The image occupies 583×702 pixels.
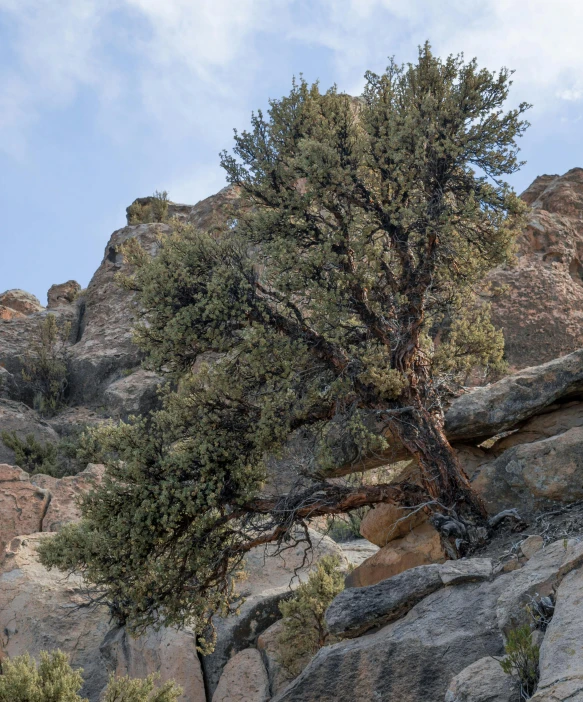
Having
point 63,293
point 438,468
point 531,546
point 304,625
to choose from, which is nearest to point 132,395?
point 63,293

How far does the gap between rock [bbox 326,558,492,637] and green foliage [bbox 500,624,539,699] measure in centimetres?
266

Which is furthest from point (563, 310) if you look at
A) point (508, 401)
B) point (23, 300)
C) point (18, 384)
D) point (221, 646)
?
point (23, 300)

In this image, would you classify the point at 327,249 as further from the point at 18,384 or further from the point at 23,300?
the point at 23,300

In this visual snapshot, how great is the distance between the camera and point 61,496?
1892cm

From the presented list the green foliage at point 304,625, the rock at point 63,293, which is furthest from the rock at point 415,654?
the rock at point 63,293

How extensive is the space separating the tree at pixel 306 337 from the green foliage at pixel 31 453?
1255 cm

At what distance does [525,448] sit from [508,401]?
1.39 meters

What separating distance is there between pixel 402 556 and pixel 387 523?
43.8 inches

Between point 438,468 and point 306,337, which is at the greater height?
point 306,337

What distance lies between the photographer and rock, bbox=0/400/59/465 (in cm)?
2583

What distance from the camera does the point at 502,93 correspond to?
1313 centimetres

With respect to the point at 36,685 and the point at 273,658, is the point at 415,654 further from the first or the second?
the point at 273,658

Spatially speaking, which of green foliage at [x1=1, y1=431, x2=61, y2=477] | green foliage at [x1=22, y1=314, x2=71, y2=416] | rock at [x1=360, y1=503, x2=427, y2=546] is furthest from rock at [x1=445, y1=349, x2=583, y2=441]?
green foliage at [x1=22, y1=314, x2=71, y2=416]

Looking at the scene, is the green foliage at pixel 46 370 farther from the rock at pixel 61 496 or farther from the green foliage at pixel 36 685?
the green foliage at pixel 36 685
